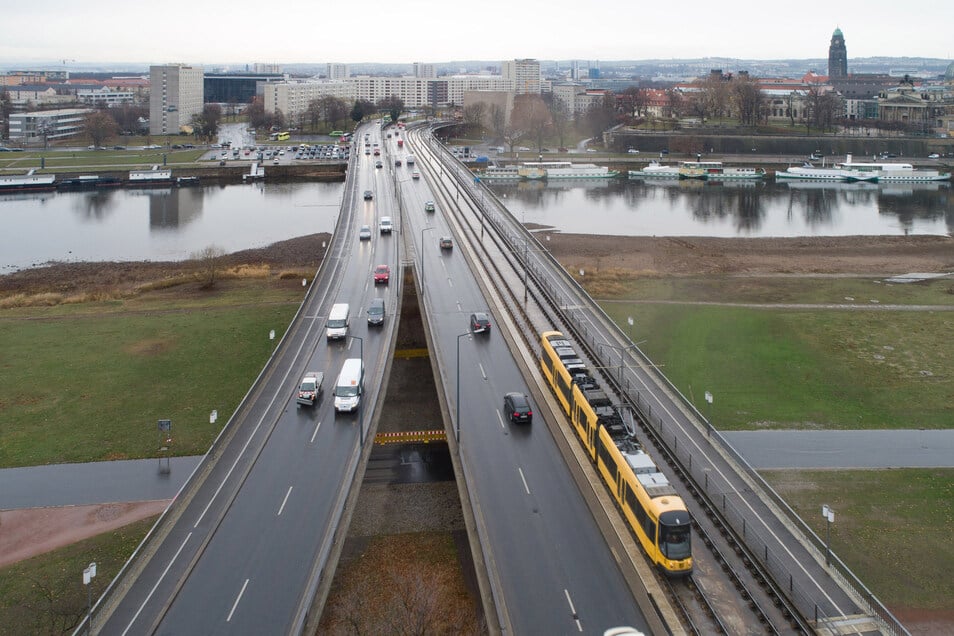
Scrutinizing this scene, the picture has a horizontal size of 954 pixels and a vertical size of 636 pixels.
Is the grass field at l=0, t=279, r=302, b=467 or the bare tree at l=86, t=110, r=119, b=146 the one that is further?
the bare tree at l=86, t=110, r=119, b=146

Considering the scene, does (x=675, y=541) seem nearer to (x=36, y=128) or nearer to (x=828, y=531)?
(x=828, y=531)

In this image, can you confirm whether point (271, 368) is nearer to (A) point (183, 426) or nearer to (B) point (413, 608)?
(A) point (183, 426)

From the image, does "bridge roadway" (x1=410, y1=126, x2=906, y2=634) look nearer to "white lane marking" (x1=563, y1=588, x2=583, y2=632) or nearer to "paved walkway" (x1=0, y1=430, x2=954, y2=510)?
"white lane marking" (x1=563, y1=588, x2=583, y2=632)

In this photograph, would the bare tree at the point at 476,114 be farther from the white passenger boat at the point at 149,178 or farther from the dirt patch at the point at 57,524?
the dirt patch at the point at 57,524

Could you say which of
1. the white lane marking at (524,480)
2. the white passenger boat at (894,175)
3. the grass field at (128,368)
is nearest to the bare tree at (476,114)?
the white passenger boat at (894,175)

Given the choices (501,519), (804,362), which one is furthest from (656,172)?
(501,519)

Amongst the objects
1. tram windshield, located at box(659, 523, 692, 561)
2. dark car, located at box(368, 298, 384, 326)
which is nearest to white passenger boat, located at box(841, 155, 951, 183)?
dark car, located at box(368, 298, 384, 326)
